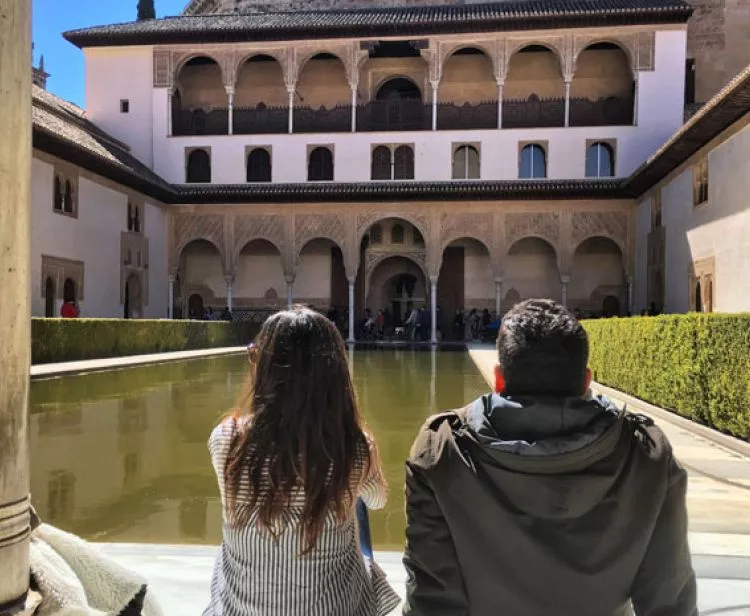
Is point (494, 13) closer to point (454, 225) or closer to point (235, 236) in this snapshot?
point (454, 225)

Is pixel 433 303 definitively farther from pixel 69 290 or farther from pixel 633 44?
pixel 69 290

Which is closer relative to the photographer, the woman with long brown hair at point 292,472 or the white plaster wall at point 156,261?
the woman with long brown hair at point 292,472

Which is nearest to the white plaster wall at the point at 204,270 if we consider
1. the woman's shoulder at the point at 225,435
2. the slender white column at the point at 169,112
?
the slender white column at the point at 169,112

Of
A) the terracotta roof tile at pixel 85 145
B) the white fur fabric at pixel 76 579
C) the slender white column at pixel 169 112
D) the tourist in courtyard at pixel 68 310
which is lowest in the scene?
the white fur fabric at pixel 76 579

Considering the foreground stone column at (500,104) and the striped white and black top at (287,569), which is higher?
the foreground stone column at (500,104)

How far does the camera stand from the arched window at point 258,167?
28087 mm

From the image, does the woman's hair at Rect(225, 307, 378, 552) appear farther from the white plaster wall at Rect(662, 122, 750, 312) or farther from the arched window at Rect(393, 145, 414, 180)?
the arched window at Rect(393, 145, 414, 180)

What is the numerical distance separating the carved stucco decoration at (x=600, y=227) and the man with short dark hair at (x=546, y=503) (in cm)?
2547

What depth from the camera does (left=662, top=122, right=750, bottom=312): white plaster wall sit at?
50.1 feet

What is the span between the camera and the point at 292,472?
1.78 m

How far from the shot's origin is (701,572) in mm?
3182

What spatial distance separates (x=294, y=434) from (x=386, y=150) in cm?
2649

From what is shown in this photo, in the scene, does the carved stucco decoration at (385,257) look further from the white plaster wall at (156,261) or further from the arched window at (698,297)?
the arched window at (698,297)

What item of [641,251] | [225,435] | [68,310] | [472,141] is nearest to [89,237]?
[68,310]
